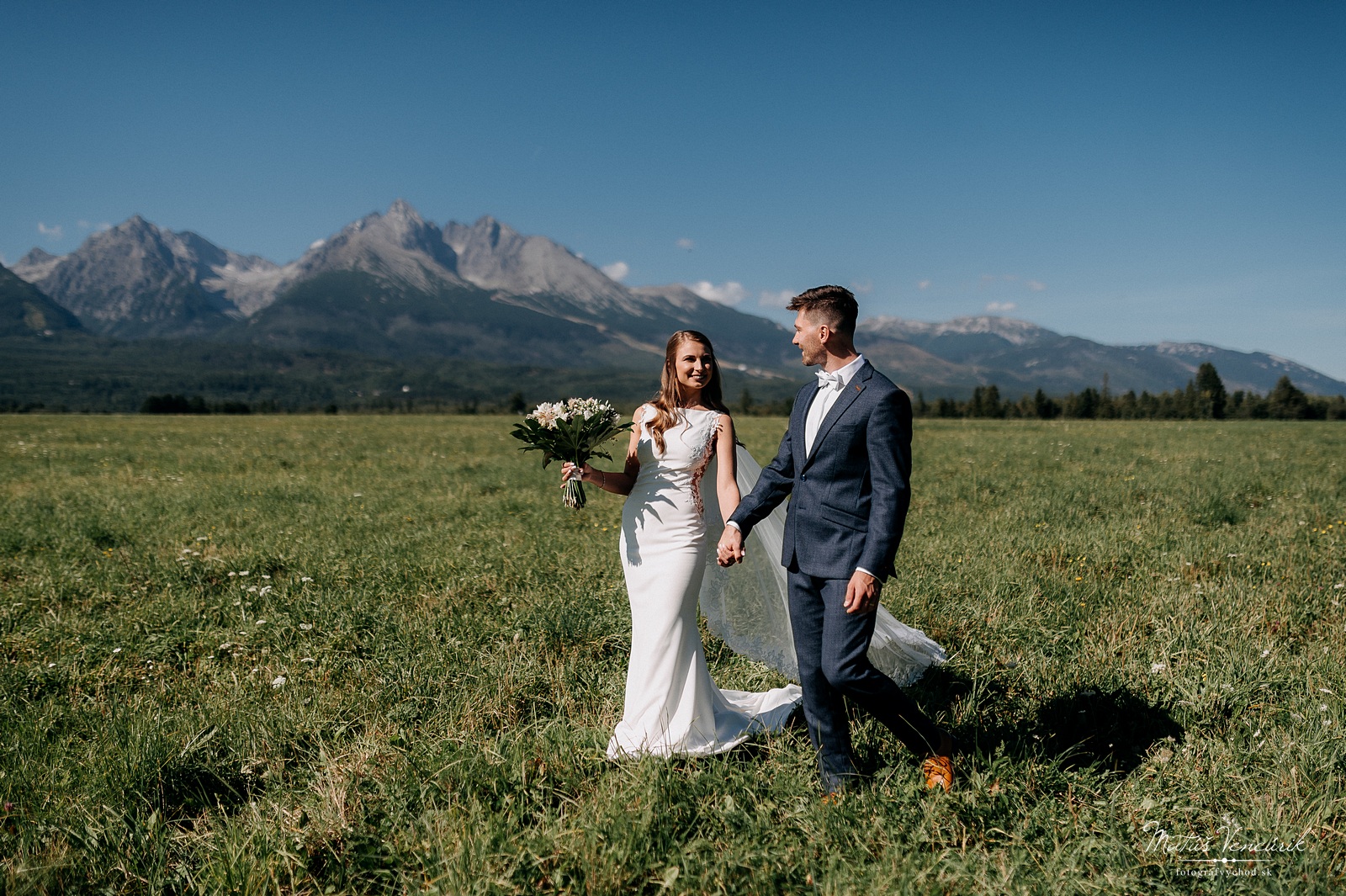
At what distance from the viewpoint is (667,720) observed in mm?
4094

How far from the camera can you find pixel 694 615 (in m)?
4.35

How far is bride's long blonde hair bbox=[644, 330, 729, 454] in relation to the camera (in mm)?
4551

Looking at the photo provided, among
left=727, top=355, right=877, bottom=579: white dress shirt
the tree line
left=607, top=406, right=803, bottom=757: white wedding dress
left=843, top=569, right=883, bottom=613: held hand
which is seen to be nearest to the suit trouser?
left=843, top=569, right=883, bottom=613: held hand

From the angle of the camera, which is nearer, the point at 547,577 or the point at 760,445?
the point at 547,577

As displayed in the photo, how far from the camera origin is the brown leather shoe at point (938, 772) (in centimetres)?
370

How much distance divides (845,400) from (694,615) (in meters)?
1.65

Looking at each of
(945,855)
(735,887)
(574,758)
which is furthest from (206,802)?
(945,855)

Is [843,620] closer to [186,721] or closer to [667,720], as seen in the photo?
[667,720]

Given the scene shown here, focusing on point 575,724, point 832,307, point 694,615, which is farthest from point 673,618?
point 832,307

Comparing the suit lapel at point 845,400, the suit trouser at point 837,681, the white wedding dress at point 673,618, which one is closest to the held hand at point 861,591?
the suit trouser at point 837,681

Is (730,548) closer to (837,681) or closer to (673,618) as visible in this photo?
(673,618)

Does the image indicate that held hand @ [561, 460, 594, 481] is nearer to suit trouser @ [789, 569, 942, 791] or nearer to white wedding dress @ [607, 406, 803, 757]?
white wedding dress @ [607, 406, 803, 757]

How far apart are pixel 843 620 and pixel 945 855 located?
3.60 ft

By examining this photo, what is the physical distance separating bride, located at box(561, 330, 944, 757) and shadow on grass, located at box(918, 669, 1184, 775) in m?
0.48
